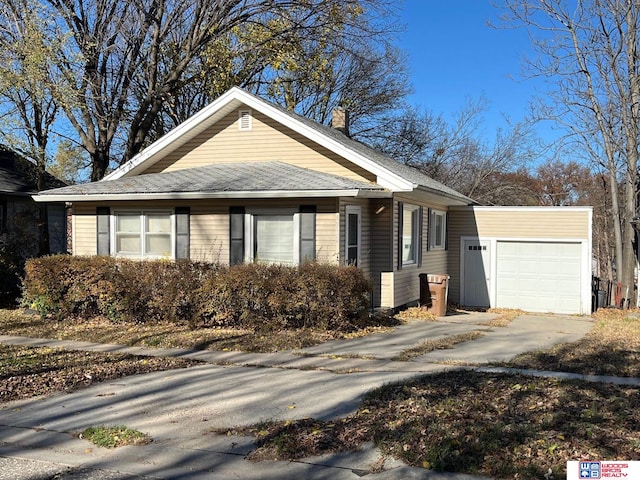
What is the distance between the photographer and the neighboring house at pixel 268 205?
44.4ft

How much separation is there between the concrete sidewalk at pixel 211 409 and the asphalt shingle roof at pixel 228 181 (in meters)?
4.12

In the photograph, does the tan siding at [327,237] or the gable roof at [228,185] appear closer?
the gable roof at [228,185]

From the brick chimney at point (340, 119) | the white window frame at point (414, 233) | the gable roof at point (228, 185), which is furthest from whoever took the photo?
the brick chimney at point (340, 119)

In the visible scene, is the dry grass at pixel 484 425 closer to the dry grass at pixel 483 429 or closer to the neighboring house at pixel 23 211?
the dry grass at pixel 483 429

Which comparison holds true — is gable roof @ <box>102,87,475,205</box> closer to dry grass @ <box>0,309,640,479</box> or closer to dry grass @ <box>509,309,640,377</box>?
dry grass @ <box>509,309,640,377</box>

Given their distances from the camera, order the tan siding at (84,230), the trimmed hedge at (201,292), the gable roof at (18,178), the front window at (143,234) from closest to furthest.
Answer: the trimmed hedge at (201,292), the front window at (143,234), the tan siding at (84,230), the gable roof at (18,178)

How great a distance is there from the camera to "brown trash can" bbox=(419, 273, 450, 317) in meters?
15.6

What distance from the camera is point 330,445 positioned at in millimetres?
5199

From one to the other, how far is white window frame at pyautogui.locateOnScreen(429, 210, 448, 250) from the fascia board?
4248mm

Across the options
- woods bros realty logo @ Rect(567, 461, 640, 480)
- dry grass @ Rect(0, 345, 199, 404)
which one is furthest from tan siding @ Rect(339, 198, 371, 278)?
woods bros realty logo @ Rect(567, 461, 640, 480)

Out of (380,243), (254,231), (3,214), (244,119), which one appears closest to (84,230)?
(254,231)

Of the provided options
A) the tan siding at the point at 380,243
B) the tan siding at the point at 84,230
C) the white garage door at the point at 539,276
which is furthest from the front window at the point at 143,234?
the white garage door at the point at 539,276

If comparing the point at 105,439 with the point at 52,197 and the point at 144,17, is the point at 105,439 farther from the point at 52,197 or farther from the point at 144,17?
the point at 144,17

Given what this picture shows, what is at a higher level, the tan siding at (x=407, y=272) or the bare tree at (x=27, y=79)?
the bare tree at (x=27, y=79)
